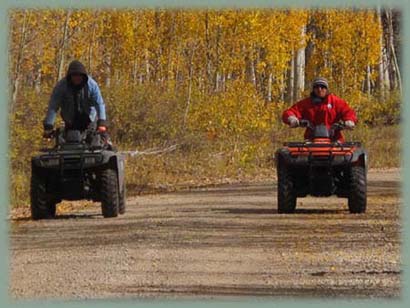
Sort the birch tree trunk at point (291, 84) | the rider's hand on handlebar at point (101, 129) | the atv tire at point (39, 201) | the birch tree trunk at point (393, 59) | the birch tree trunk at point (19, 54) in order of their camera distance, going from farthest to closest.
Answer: the birch tree trunk at point (393, 59) < the birch tree trunk at point (291, 84) < the birch tree trunk at point (19, 54) < the atv tire at point (39, 201) < the rider's hand on handlebar at point (101, 129)

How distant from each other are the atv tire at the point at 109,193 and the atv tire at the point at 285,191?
2.14m

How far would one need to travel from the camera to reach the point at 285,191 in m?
16.2

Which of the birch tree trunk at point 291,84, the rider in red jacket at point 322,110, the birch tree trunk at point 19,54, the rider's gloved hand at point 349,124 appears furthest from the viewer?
the birch tree trunk at point 291,84

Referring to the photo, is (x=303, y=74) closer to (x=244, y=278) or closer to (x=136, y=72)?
(x=136, y=72)

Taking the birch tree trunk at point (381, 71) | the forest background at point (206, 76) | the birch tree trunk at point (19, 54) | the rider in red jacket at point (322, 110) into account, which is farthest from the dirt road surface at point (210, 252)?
Answer: the birch tree trunk at point (381, 71)

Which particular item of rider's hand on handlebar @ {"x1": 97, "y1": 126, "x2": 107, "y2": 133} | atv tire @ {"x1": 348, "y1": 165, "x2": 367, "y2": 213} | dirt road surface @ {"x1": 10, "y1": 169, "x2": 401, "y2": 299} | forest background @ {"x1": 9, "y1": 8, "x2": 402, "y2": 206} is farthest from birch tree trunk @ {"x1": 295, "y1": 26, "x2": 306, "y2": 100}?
rider's hand on handlebar @ {"x1": 97, "y1": 126, "x2": 107, "y2": 133}

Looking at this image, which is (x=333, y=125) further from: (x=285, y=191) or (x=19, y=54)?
(x=19, y=54)

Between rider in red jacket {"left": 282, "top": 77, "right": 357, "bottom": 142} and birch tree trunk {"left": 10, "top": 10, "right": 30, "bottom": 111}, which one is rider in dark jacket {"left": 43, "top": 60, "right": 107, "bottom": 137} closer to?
rider in red jacket {"left": 282, "top": 77, "right": 357, "bottom": 142}

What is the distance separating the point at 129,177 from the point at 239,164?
4.35 metres

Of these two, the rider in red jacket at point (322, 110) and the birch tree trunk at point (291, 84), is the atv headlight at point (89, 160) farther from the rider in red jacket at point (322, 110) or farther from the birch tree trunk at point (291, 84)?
the birch tree trunk at point (291, 84)

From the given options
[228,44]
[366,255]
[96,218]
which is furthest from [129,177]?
[366,255]

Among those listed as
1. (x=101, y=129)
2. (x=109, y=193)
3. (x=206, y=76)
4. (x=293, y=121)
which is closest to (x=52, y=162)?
(x=101, y=129)

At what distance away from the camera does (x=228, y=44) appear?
25.8m

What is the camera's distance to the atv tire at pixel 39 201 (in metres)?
16.0
